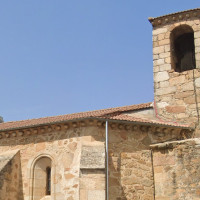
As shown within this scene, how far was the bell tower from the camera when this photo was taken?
13672mm

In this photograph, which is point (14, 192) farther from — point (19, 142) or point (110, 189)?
point (110, 189)

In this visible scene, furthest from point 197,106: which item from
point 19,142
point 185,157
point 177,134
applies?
point 19,142

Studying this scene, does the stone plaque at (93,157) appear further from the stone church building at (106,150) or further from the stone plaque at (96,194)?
the stone plaque at (96,194)

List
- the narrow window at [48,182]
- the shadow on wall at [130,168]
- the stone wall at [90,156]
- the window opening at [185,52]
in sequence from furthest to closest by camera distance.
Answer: the window opening at [185,52], the narrow window at [48,182], the shadow on wall at [130,168], the stone wall at [90,156]

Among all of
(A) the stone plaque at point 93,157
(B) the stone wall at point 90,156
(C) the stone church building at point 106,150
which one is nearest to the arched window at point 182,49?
(C) the stone church building at point 106,150

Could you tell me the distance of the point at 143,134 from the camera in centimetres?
1221

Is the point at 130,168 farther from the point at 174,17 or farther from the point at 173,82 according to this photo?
the point at 174,17

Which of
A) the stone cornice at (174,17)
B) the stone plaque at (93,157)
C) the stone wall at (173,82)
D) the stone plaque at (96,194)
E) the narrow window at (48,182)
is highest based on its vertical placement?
the stone cornice at (174,17)

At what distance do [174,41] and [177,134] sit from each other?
4392 mm

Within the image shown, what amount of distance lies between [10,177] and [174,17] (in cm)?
820

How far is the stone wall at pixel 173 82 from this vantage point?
536 inches

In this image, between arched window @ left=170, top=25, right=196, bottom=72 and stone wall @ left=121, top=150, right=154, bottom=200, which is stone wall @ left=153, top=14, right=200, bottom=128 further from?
stone wall @ left=121, top=150, right=154, bottom=200

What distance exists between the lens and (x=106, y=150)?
11602mm

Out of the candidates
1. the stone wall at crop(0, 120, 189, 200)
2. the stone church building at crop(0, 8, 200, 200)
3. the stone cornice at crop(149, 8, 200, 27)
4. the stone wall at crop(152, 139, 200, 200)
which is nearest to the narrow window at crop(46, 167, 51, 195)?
the stone church building at crop(0, 8, 200, 200)
